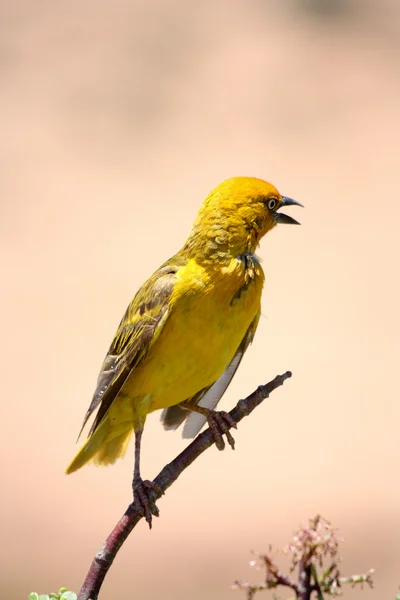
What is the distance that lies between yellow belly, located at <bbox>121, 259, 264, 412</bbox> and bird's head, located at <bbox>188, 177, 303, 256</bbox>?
0.16 metres

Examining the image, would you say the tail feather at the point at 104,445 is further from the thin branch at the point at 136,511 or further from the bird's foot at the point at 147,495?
the thin branch at the point at 136,511

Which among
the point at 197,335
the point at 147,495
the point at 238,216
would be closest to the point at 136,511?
the point at 147,495

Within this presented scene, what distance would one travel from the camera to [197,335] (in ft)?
15.1

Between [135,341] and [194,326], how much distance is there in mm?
302

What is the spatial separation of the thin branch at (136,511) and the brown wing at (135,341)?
6.03ft

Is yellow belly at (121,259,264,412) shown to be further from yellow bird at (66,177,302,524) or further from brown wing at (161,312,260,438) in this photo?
brown wing at (161,312,260,438)

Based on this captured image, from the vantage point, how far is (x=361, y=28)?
2358cm

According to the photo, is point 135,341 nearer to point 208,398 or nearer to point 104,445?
point 208,398

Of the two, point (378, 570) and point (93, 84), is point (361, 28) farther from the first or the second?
point (378, 570)

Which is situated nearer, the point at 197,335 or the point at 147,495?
the point at 147,495

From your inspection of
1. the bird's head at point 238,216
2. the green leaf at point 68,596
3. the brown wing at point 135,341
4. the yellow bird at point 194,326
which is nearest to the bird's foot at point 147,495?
the yellow bird at point 194,326

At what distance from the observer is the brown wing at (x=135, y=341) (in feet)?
15.5

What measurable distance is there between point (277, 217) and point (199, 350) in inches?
34.8

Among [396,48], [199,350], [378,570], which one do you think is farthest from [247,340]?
[396,48]
